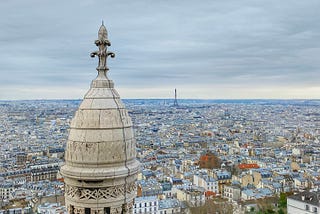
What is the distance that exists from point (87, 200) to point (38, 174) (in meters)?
49.2

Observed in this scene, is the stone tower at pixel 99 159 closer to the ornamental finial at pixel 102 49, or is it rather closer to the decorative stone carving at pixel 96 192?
the decorative stone carving at pixel 96 192

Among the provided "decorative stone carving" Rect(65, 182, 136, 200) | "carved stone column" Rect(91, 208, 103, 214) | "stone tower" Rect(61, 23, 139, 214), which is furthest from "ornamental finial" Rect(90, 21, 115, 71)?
"carved stone column" Rect(91, 208, 103, 214)

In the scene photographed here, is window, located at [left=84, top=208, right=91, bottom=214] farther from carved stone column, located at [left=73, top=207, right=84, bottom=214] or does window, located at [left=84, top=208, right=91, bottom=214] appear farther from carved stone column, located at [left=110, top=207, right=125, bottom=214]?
carved stone column, located at [left=110, top=207, right=125, bottom=214]

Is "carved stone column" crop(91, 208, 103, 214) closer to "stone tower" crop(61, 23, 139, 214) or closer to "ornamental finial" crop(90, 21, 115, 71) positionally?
"stone tower" crop(61, 23, 139, 214)

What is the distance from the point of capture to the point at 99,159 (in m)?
3.19

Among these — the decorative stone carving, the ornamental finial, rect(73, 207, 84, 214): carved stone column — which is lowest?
rect(73, 207, 84, 214): carved stone column

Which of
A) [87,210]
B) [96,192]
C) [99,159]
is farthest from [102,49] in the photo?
[87,210]

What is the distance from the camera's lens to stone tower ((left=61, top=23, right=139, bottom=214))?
3.19m

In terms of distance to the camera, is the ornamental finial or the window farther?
the ornamental finial

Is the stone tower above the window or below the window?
above

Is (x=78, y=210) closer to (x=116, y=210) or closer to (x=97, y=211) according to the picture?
(x=97, y=211)

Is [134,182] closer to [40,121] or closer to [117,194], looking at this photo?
[117,194]

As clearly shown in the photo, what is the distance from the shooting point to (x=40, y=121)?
146m

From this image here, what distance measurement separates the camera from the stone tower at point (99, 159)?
3.19 m
